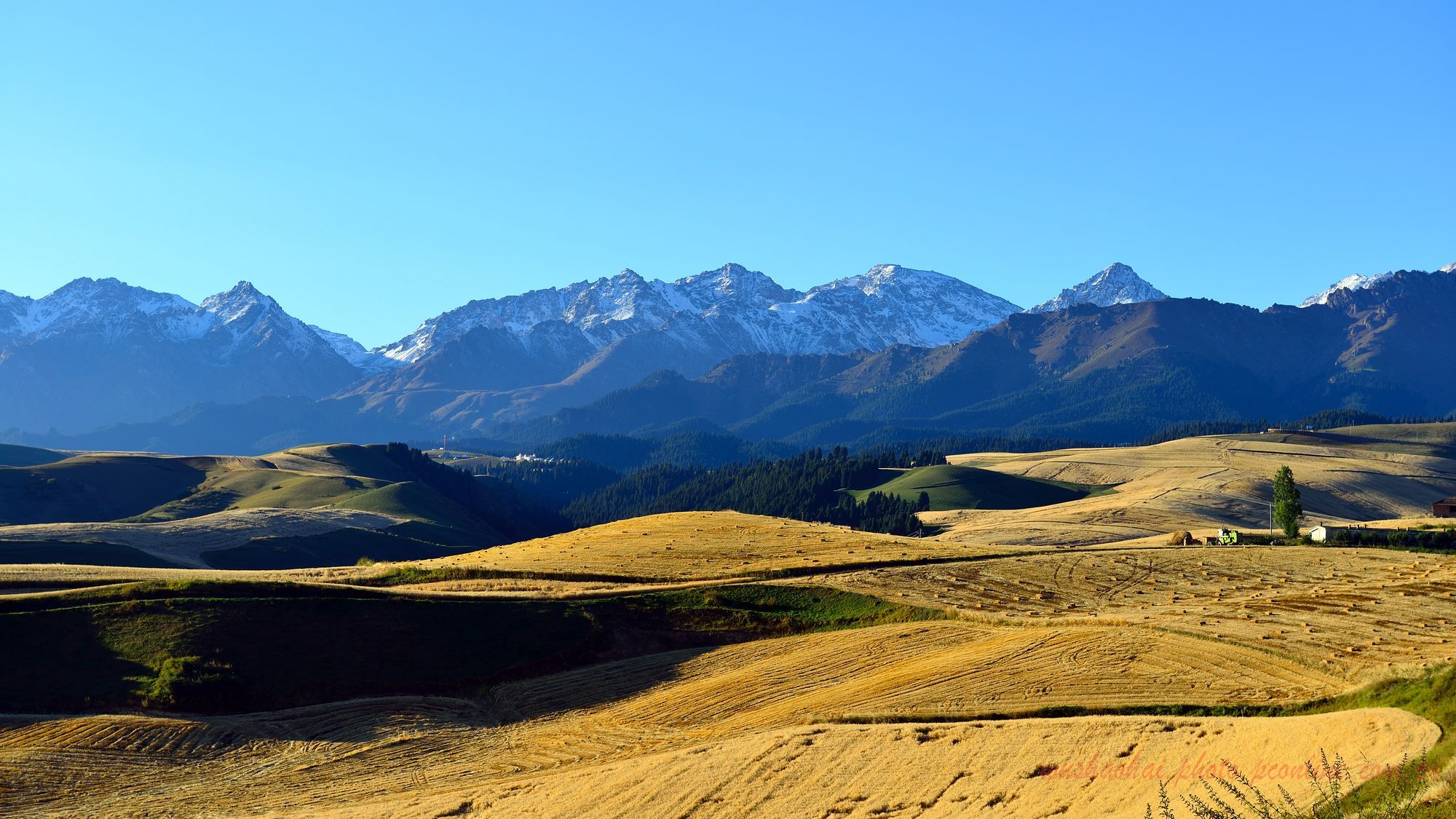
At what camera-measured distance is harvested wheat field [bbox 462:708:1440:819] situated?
36.7 meters

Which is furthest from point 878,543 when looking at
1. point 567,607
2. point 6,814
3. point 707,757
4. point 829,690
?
point 6,814

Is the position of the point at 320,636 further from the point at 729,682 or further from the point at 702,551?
the point at 702,551

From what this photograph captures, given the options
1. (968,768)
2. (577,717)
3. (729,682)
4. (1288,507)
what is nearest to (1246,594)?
(729,682)

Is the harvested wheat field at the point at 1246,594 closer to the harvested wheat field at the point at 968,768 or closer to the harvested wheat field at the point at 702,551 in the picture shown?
the harvested wheat field at the point at 702,551

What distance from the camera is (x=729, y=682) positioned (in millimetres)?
59531

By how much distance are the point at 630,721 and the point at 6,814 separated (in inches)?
981

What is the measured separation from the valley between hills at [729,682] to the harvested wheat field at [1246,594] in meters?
0.39

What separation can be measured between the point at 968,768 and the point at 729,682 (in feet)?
63.8

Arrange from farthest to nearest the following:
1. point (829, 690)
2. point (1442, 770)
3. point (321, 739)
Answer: point (829, 690), point (321, 739), point (1442, 770)

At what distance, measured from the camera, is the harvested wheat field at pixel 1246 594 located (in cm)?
5744

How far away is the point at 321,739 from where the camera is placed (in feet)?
170

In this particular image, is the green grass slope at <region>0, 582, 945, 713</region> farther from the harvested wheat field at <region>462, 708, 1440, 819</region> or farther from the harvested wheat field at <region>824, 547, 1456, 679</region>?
the harvested wheat field at <region>462, 708, 1440, 819</region>

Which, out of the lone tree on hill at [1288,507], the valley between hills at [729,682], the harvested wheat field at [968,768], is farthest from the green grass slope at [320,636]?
the lone tree on hill at [1288,507]

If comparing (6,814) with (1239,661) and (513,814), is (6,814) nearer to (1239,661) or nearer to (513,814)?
(513,814)
